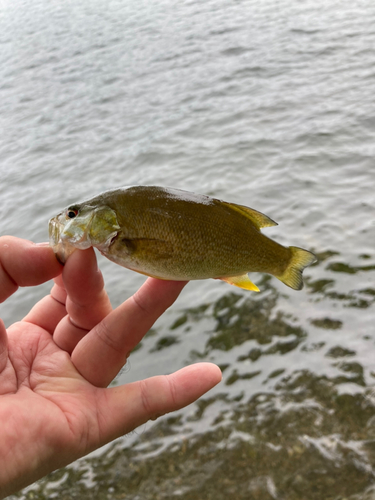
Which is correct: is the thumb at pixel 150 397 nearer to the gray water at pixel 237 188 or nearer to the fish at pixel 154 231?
the fish at pixel 154 231

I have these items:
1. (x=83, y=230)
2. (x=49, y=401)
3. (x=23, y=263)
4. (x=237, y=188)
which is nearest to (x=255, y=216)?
(x=83, y=230)

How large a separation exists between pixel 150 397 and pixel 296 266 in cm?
119

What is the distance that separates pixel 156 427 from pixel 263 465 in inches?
47.1

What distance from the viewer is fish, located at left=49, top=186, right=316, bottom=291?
2.60 meters

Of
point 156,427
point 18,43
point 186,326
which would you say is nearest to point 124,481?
point 156,427

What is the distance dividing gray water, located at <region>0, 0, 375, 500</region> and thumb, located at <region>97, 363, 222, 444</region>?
2.00m

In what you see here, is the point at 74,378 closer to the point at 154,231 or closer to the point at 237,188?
the point at 154,231

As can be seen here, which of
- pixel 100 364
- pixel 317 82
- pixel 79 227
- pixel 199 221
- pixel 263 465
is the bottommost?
pixel 263 465

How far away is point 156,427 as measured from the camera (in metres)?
4.88

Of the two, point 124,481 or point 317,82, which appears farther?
point 317,82

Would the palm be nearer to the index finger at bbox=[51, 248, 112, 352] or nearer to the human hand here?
the human hand

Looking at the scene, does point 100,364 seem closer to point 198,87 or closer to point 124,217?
point 124,217

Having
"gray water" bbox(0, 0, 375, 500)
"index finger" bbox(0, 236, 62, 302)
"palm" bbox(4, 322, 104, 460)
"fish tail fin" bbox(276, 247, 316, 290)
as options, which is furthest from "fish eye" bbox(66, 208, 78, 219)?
"gray water" bbox(0, 0, 375, 500)

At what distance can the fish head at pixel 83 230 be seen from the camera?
8.39 feet
